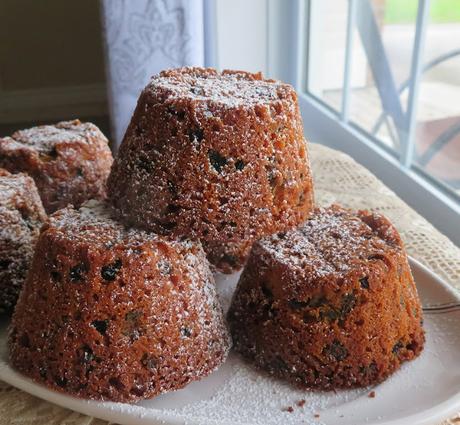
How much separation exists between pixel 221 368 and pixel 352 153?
45.9 inches

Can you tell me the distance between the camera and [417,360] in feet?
2.27

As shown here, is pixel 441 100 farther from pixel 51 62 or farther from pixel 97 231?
pixel 51 62

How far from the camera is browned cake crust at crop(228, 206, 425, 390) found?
0.65 meters

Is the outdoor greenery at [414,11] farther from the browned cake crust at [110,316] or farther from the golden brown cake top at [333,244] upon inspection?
the browned cake crust at [110,316]

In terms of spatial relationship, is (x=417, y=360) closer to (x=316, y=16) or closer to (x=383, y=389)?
(x=383, y=389)

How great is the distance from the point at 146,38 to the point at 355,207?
755 mm

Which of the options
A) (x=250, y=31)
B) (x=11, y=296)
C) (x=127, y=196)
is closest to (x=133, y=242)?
(x=127, y=196)

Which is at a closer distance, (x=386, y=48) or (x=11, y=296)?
(x=11, y=296)

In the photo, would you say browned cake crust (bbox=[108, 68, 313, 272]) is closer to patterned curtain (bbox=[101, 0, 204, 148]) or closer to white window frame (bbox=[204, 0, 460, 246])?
white window frame (bbox=[204, 0, 460, 246])

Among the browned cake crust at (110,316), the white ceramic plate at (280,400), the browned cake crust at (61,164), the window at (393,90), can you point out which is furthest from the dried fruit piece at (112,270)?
the window at (393,90)

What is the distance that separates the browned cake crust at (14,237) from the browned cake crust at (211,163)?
12 centimetres

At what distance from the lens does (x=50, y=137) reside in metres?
0.91

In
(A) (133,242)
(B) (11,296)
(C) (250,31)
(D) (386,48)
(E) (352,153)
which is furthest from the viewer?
(C) (250,31)

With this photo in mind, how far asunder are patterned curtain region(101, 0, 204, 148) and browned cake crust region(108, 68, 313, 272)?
35.8 inches
